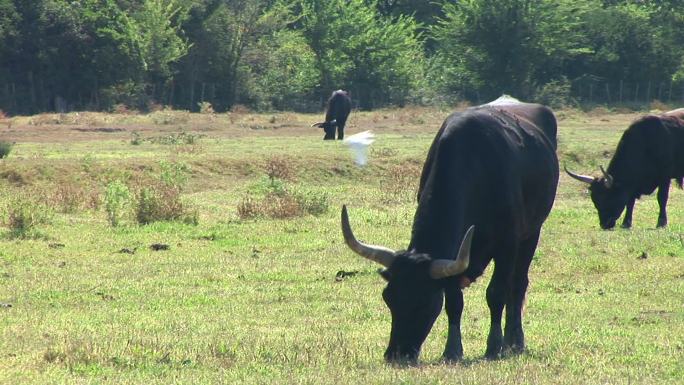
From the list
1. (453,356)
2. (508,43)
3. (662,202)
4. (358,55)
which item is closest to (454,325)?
(453,356)

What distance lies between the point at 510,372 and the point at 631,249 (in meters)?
7.80

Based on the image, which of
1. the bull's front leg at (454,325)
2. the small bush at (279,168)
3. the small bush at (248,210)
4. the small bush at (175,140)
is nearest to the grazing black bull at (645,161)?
the small bush at (248,210)

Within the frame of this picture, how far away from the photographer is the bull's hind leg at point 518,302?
907 cm

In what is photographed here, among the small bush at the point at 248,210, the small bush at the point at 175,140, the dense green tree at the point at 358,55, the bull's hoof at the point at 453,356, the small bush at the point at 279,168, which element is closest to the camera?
the bull's hoof at the point at 453,356

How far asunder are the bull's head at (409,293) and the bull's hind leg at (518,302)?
1338mm

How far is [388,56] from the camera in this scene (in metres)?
57.9

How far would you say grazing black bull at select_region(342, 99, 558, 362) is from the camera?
25.4ft

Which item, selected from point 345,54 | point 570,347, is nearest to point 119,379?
point 570,347

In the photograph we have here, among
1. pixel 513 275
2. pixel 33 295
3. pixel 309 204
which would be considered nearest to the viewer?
pixel 513 275

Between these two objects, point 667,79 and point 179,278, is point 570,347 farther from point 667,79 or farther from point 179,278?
point 667,79

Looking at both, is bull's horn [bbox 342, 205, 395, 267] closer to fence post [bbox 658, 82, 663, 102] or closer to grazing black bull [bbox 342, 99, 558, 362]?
grazing black bull [bbox 342, 99, 558, 362]

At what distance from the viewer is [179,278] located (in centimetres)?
1283

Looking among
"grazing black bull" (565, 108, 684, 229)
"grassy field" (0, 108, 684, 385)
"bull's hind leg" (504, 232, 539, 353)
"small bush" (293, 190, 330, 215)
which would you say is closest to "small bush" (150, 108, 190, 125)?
"grassy field" (0, 108, 684, 385)

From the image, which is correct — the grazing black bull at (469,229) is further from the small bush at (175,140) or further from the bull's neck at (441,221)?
the small bush at (175,140)
